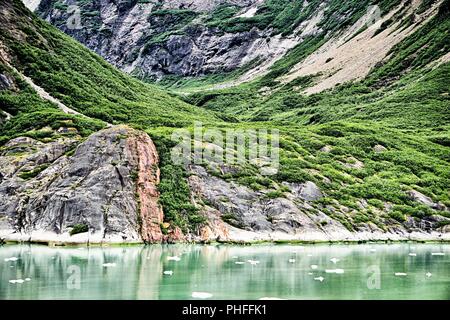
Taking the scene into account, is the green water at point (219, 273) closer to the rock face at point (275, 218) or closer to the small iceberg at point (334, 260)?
the small iceberg at point (334, 260)

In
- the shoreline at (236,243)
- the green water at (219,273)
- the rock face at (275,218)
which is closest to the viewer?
the green water at (219,273)

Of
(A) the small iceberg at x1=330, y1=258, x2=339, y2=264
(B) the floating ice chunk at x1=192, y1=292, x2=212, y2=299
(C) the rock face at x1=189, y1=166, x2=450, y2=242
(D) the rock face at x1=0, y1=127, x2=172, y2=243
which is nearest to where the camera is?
(B) the floating ice chunk at x1=192, y1=292, x2=212, y2=299

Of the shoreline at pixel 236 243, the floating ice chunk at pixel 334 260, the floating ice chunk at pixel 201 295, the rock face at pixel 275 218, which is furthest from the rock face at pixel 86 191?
the floating ice chunk at pixel 201 295

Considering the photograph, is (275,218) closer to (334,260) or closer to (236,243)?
(236,243)

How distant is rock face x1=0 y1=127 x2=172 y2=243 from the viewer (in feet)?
182

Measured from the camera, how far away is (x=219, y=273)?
3503 centimetres

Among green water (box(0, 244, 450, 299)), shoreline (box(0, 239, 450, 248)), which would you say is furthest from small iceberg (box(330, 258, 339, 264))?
shoreline (box(0, 239, 450, 248))

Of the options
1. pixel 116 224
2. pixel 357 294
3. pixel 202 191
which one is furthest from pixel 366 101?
pixel 357 294

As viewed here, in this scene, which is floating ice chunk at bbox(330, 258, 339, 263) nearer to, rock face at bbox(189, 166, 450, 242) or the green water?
the green water

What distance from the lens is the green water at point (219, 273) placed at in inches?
1094

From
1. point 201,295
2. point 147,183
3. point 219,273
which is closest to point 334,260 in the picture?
point 219,273

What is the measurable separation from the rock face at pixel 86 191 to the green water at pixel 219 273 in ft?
12.0

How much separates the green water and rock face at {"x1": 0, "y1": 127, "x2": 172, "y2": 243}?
3.66 m
